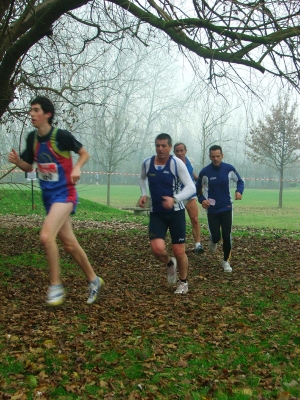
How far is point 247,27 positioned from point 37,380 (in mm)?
5585

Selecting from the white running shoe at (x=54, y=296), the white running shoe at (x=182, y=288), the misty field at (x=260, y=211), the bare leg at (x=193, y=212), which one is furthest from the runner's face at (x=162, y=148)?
the misty field at (x=260, y=211)

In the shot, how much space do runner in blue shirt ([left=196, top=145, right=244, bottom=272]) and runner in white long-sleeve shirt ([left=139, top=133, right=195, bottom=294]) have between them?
2044mm

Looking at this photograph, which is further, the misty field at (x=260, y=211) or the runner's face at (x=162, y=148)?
the misty field at (x=260, y=211)

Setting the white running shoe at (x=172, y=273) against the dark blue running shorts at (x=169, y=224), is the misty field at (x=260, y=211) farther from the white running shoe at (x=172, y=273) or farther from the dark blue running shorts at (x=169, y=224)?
the dark blue running shorts at (x=169, y=224)

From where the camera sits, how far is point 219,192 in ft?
30.4

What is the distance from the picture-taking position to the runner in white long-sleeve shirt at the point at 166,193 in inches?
270

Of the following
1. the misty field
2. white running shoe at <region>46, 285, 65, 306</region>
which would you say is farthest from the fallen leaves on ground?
the misty field

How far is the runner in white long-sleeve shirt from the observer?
686 cm

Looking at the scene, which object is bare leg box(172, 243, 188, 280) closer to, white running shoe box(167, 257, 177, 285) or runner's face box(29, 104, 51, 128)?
white running shoe box(167, 257, 177, 285)

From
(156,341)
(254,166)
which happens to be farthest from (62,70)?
(254,166)

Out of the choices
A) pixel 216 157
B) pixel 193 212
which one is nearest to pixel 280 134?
pixel 193 212

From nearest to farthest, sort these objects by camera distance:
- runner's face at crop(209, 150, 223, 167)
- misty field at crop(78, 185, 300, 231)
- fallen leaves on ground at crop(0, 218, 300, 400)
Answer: fallen leaves on ground at crop(0, 218, 300, 400) < runner's face at crop(209, 150, 223, 167) < misty field at crop(78, 185, 300, 231)

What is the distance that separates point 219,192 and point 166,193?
2461 mm

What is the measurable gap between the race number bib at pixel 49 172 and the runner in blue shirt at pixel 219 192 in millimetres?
3810
